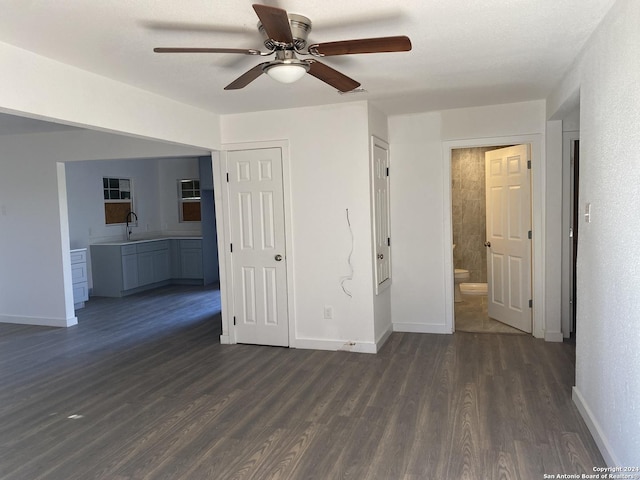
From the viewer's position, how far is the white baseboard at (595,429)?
2.42m

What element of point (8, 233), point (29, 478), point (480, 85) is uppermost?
point (480, 85)

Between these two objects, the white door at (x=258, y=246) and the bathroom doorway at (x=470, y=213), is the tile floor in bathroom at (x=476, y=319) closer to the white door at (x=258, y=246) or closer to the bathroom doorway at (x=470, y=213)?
the bathroom doorway at (x=470, y=213)

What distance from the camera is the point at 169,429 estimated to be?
10.2ft

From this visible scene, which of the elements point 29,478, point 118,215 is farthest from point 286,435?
point 118,215

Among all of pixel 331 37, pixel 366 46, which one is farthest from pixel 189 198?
pixel 366 46

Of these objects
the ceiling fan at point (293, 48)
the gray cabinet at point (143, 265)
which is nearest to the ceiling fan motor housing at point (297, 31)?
the ceiling fan at point (293, 48)

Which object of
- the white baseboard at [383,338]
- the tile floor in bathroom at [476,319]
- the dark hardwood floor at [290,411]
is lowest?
the dark hardwood floor at [290,411]

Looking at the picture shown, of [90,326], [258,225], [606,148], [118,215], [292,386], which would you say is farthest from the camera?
[118,215]

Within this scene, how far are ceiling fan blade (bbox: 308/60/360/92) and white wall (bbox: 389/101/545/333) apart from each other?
2.26 meters

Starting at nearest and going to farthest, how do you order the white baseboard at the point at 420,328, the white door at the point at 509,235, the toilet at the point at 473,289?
the white door at the point at 509,235 → the white baseboard at the point at 420,328 → the toilet at the point at 473,289

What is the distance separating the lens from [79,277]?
23.0 feet

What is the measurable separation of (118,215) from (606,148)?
26.1ft

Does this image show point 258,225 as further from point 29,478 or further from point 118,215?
point 118,215

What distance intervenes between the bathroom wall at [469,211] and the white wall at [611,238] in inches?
168
